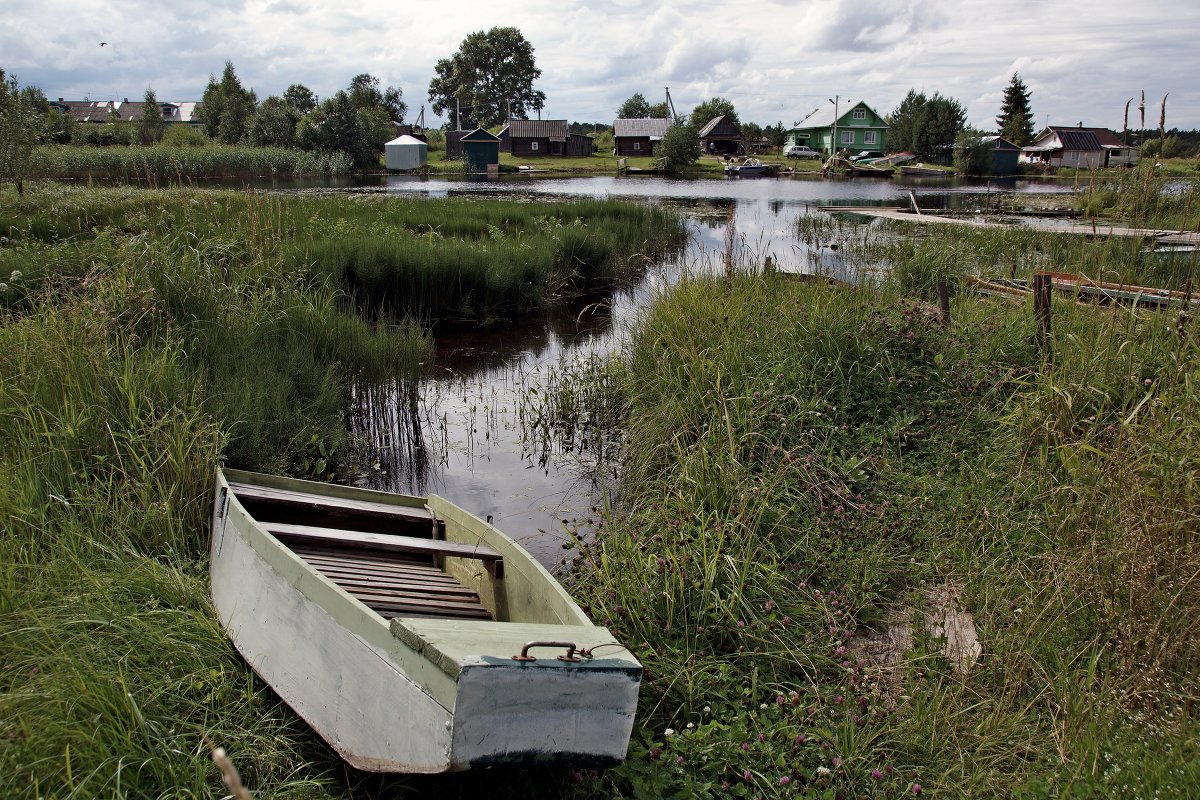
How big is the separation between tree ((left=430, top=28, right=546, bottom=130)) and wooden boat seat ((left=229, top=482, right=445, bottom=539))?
99378 mm

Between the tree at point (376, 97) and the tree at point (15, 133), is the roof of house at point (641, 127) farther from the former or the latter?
the tree at point (15, 133)

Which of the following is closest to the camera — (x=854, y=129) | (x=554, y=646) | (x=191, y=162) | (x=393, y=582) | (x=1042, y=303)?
(x=554, y=646)

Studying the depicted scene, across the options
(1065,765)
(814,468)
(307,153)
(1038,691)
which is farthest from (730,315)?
(307,153)

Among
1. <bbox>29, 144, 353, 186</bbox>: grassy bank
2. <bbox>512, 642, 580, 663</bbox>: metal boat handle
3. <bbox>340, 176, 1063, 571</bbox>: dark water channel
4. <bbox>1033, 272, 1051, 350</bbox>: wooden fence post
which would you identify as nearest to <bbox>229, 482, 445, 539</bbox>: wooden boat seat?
<bbox>340, 176, 1063, 571</bbox>: dark water channel

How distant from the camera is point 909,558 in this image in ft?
14.2

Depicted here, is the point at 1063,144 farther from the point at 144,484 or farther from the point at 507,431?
the point at 144,484

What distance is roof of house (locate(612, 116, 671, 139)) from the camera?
7475 cm

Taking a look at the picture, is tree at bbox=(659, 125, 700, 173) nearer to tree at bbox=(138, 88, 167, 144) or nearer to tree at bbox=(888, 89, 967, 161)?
tree at bbox=(888, 89, 967, 161)

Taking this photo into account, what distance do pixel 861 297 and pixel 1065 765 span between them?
15.1 ft

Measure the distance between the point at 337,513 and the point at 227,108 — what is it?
78208 millimetres

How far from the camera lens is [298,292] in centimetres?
814

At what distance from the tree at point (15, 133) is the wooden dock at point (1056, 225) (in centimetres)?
1897

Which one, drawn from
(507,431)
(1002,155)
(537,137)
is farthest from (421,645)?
(537,137)

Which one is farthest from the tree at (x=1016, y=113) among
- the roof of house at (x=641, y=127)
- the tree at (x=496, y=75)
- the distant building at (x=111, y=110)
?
the distant building at (x=111, y=110)
